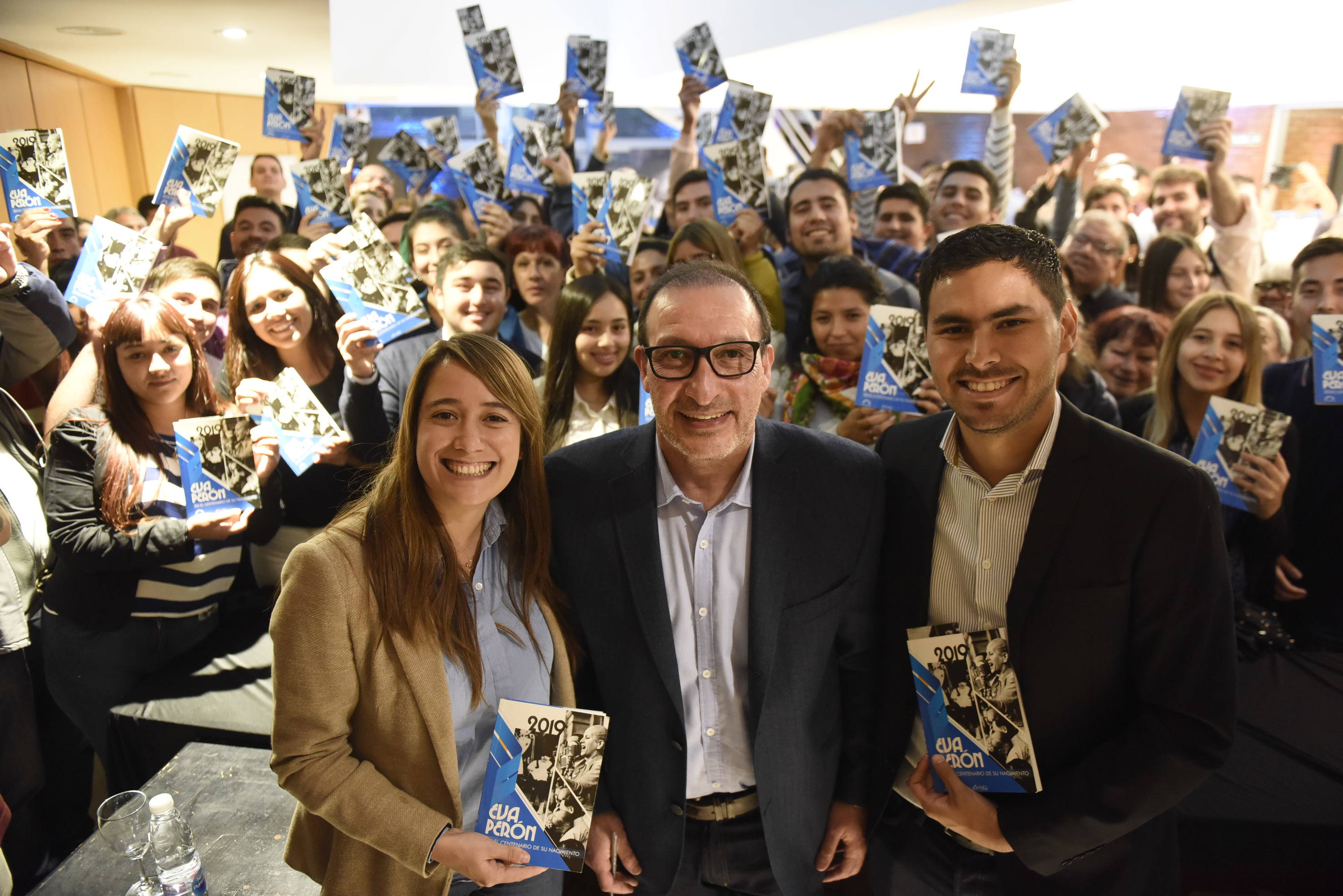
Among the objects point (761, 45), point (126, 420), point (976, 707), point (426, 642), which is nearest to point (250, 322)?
point (126, 420)

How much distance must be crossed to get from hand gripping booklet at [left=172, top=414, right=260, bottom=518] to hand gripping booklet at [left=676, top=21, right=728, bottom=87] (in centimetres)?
293

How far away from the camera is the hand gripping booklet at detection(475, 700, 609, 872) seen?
1357mm

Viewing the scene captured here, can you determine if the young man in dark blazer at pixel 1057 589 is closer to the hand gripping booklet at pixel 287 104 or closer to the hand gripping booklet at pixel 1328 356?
the hand gripping booklet at pixel 1328 356

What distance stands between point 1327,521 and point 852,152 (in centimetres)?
228

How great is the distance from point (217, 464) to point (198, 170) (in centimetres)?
155

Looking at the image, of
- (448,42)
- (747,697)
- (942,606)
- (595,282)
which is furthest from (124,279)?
(448,42)

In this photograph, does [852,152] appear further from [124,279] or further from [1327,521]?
[124,279]

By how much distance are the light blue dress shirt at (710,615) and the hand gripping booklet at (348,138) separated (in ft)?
13.8

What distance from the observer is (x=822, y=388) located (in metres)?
2.84

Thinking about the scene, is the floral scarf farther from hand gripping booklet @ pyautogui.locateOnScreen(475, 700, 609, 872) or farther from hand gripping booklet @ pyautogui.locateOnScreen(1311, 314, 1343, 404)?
hand gripping booklet @ pyautogui.locateOnScreen(475, 700, 609, 872)

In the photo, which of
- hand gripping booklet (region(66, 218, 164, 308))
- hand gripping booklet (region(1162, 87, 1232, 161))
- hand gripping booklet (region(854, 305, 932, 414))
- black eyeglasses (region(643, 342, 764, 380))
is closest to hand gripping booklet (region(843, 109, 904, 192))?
hand gripping booklet (region(1162, 87, 1232, 161))

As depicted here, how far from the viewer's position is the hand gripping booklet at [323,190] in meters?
3.96

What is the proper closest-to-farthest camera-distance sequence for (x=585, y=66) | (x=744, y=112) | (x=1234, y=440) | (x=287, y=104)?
(x=1234, y=440)
(x=744, y=112)
(x=287, y=104)
(x=585, y=66)

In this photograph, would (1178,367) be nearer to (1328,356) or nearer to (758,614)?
(1328,356)
